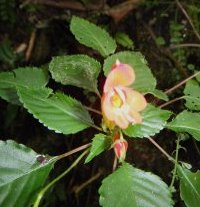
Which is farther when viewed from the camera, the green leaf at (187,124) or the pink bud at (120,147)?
the green leaf at (187,124)

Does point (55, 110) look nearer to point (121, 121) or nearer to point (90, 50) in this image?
point (121, 121)

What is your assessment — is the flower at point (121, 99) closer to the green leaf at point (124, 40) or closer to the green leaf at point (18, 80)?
the green leaf at point (18, 80)

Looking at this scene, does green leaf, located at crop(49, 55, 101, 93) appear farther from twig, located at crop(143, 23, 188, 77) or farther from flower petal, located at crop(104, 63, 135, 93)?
twig, located at crop(143, 23, 188, 77)

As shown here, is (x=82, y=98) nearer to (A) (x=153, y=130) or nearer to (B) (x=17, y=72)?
(B) (x=17, y=72)

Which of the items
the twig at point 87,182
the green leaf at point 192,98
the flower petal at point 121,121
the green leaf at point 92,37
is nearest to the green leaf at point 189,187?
the green leaf at point 192,98

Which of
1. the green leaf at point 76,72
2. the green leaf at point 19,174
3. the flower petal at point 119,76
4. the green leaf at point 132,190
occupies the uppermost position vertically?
the flower petal at point 119,76

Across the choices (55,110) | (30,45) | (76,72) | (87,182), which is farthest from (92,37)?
(30,45)

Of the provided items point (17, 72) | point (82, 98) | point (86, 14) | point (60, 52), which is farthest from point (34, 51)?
point (17, 72)
